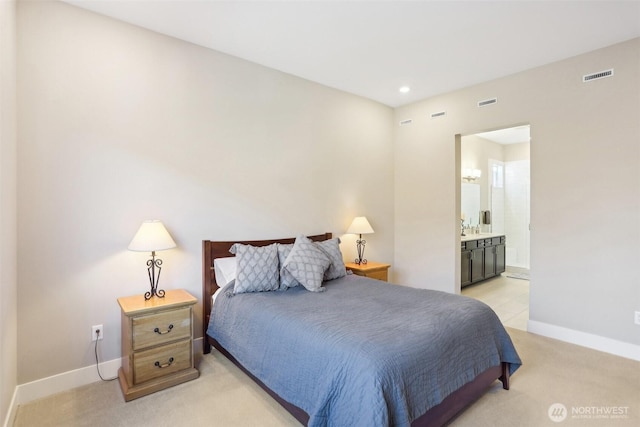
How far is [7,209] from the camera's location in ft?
6.56

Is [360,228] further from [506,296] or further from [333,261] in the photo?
[506,296]

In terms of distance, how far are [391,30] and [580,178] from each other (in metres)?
2.42

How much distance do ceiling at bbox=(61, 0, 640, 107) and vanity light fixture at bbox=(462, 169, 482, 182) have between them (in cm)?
265

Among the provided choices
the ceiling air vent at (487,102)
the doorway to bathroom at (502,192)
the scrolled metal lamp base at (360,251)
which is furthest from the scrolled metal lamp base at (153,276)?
the doorway to bathroom at (502,192)

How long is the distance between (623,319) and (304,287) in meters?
3.01

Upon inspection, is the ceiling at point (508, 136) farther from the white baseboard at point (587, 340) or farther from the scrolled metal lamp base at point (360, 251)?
the white baseboard at point (587, 340)

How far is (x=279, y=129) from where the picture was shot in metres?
3.69

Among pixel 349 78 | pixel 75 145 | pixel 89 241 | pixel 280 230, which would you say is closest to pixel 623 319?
pixel 280 230

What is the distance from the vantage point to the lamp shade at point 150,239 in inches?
98.4

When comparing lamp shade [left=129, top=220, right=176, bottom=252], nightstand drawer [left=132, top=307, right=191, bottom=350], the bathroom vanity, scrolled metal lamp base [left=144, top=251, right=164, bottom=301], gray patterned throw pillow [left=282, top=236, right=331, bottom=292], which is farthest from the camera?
the bathroom vanity

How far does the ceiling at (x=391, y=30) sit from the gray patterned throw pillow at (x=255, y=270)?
1948mm

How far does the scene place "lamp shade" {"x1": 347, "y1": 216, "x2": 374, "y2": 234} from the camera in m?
4.20

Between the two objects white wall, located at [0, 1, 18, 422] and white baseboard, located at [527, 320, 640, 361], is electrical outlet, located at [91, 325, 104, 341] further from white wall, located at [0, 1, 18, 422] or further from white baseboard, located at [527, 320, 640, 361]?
white baseboard, located at [527, 320, 640, 361]

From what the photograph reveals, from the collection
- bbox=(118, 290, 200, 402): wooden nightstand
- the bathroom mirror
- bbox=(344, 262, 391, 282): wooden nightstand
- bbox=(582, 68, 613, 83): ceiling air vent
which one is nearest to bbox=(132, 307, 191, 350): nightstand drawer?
bbox=(118, 290, 200, 402): wooden nightstand
